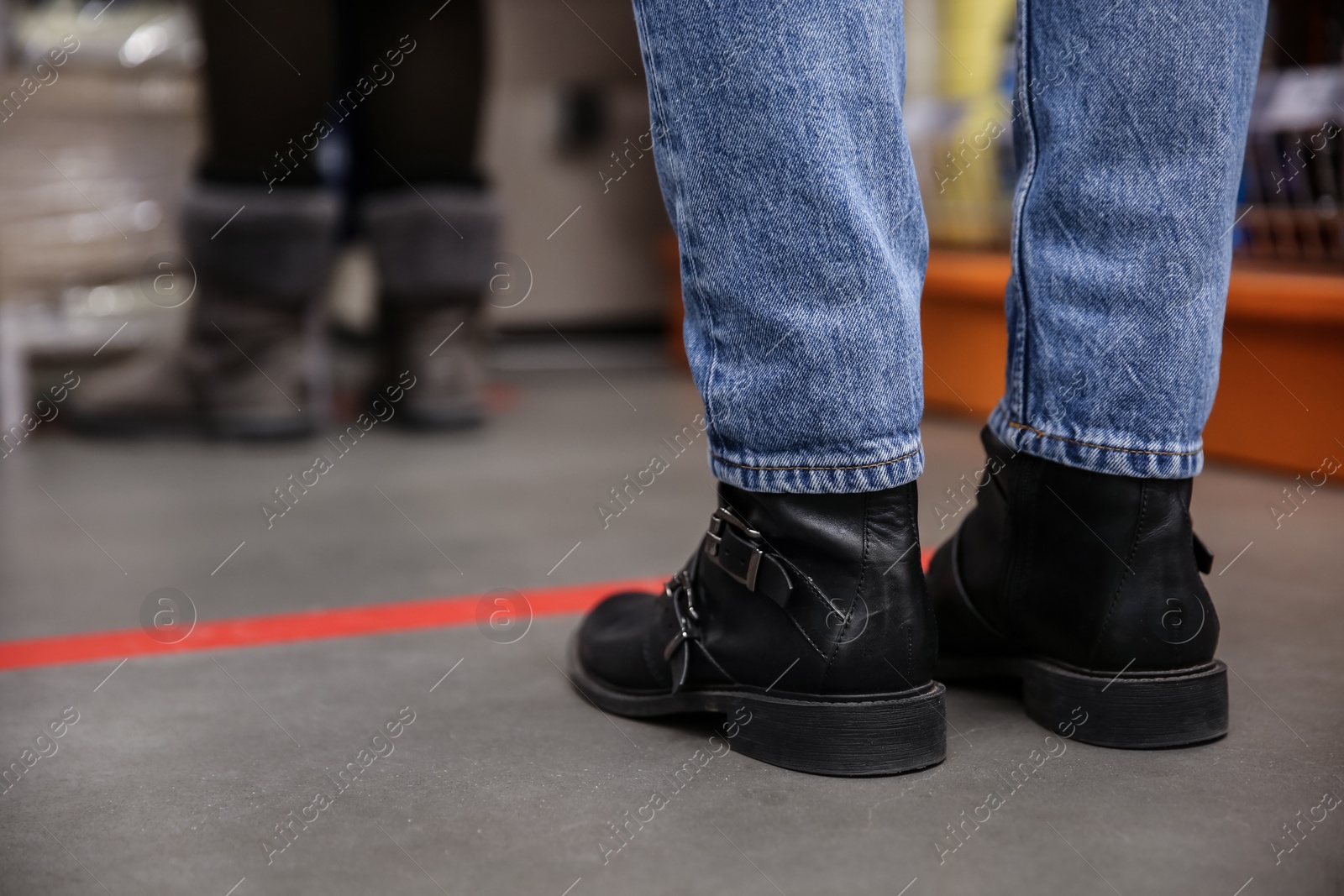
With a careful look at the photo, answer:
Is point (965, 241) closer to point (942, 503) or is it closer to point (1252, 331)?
point (1252, 331)

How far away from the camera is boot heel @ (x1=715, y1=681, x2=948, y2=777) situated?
63 cm

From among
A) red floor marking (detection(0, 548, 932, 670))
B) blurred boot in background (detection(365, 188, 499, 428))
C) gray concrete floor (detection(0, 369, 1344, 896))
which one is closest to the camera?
gray concrete floor (detection(0, 369, 1344, 896))

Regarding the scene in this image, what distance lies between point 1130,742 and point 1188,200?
322 mm

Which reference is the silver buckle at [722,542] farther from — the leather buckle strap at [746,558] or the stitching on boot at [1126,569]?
the stitching on boot at [1126,569]

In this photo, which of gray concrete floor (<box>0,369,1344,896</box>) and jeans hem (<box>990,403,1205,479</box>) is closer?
gray concrete floor (<box>0,369,1344,896</box>)

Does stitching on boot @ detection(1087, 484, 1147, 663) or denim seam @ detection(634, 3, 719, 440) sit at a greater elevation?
denim seam @ detection(634, 3, 719, 440)

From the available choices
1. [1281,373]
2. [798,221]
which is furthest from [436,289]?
[798,221]

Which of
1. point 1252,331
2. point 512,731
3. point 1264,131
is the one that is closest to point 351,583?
point 512,731

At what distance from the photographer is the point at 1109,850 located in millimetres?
539

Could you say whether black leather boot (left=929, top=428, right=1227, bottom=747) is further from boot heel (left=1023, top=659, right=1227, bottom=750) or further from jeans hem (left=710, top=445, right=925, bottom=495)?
jeans hem (left=710, top=445, right=925, bottom=495)

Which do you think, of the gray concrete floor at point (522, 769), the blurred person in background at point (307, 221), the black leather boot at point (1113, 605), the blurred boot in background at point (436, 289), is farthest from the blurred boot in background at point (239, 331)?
the black leather boot at point (1113, 605)

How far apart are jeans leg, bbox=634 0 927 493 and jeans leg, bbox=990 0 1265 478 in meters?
0.11

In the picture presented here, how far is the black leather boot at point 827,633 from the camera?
0.63 m

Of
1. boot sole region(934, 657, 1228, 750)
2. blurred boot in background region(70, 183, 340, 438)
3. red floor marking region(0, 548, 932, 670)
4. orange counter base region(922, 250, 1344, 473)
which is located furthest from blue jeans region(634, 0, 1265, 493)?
blurred boot in background region(70, 183, 340, 438)
